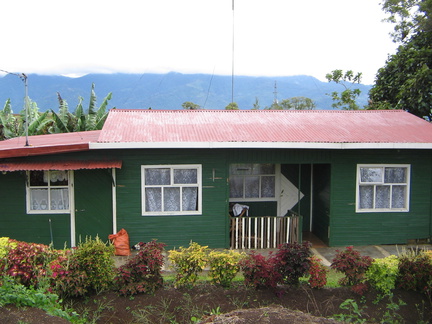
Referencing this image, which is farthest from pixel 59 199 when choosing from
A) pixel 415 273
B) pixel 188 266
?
pixel 415 273

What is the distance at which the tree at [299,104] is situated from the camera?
5849 cm

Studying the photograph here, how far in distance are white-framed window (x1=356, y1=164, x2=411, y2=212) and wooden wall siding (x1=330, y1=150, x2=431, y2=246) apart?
0.13m

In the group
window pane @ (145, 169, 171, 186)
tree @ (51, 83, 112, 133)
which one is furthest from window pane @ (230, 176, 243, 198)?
tree @ (51, 83, 112, 133)

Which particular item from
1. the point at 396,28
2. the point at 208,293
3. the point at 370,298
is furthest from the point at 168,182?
the point at 396,28

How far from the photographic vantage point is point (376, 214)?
9.93 meters

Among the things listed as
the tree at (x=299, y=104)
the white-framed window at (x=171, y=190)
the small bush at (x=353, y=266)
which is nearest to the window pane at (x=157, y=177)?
the white-framed window at (x=171, y=190)

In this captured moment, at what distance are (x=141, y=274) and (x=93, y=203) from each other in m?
3.78

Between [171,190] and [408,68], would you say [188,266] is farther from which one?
[408,68]

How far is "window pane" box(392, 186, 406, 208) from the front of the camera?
32.8 ft

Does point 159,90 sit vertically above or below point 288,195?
above

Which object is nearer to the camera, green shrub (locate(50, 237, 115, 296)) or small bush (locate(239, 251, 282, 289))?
green shrub (locate(50, 237, 115, 296))

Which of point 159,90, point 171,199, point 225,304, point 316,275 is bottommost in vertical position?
point 225,304

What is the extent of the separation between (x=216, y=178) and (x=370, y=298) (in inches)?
181

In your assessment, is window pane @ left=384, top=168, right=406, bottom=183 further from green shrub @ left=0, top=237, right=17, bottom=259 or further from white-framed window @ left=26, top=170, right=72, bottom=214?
green shrub @ left=0, top=237, right=17, bottom=259
